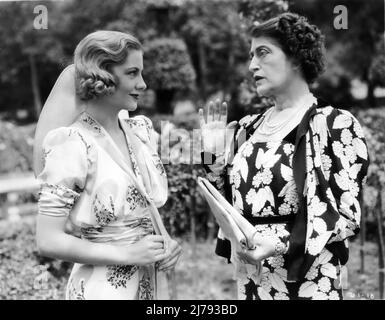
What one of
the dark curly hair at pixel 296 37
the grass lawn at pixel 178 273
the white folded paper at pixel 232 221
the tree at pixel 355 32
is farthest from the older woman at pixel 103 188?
the tree at pixel 355 32

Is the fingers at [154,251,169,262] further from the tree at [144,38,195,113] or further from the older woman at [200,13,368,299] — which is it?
the tree at [144,38,195,113]

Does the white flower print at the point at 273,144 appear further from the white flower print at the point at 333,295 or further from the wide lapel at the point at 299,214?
the white flower print at the point at 333,295

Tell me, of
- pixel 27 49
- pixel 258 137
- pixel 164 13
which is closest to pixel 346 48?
pixel 164 13

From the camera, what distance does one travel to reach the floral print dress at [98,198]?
1.94 m

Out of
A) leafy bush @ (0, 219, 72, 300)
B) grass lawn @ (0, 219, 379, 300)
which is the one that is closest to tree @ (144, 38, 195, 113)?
grass lawn @ (0, 219, 379, 300)

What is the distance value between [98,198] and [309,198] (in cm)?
81

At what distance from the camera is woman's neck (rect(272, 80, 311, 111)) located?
2.44 metres

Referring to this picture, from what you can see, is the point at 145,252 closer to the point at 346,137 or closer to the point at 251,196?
the point at 251,196

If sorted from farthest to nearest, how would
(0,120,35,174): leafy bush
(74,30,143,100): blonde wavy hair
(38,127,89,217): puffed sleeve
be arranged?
(0,120,35,174): leafy bush
(74,30,143,100): blonde wavy hair
(38,127,89,217): puffed sleeve

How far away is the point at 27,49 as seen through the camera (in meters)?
19.6

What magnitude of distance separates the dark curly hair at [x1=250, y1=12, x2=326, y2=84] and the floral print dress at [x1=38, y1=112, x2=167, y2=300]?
2.41 feet

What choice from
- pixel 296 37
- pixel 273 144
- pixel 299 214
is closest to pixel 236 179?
pixel 273 144

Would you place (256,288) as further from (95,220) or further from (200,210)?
(200,210)
